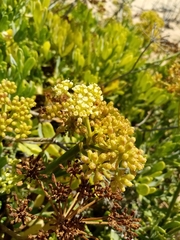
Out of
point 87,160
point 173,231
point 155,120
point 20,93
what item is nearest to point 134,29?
point 155,120

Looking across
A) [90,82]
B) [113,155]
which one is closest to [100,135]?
[113,155]

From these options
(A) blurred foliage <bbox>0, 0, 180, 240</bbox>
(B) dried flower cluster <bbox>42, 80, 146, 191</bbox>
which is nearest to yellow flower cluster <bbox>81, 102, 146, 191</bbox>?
(B) dried flower cluster <bbox>42, 80, 146, 191</bbox>

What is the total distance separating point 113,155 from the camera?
1162 millimetres

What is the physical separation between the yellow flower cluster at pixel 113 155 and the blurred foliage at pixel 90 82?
10.7 inches

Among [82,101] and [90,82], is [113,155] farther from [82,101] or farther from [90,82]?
Answer: [90,82]

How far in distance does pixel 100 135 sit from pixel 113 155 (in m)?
0.09

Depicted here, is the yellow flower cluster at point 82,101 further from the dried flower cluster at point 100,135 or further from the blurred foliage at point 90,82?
the blurred foliage at point 90,82

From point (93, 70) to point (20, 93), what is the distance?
84 cm

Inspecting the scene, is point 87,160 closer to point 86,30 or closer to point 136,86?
point 136,86

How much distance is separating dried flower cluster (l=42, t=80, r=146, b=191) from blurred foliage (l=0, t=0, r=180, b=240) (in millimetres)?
232

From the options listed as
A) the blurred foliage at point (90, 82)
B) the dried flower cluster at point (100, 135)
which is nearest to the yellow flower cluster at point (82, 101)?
the dried flower cluster at point (100, 135)

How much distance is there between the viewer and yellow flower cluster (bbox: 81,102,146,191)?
3.81ft

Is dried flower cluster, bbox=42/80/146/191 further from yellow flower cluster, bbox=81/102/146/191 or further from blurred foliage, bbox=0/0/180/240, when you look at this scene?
blurred foliage, bbox=0/0/180/240

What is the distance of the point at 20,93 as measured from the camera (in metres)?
1.98
